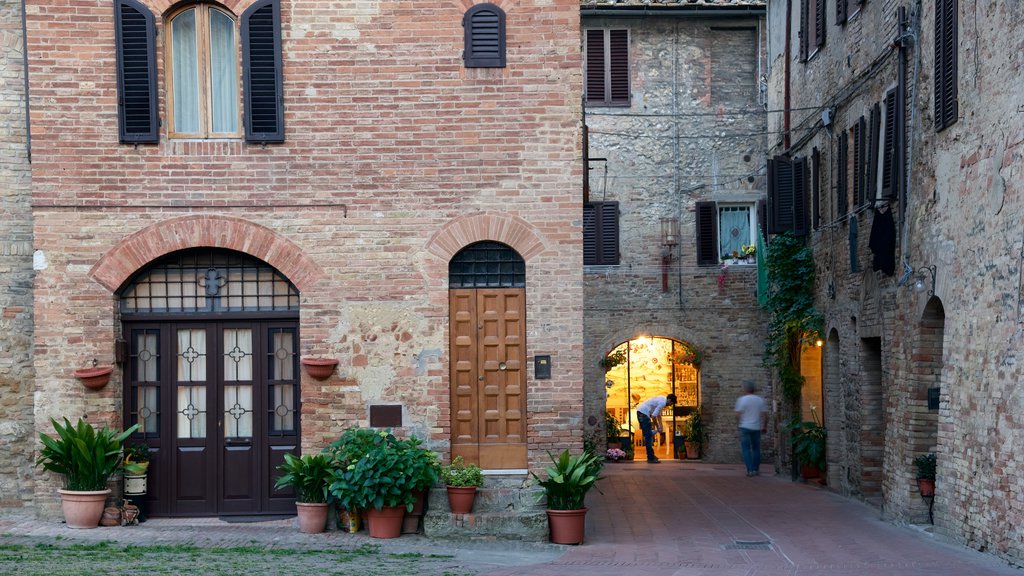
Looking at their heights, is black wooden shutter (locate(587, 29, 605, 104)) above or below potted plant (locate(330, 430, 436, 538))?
above

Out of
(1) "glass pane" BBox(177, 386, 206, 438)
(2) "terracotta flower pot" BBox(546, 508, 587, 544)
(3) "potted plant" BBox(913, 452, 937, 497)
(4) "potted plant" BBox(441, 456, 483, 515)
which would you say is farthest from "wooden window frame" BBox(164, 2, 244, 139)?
(3) "potted plant" BBox(913, 452, 937, 497)

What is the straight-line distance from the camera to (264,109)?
12.4m

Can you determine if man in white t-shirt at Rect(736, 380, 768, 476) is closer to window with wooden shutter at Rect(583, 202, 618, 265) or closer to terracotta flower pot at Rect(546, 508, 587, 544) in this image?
window with wooden shutter at Rect(583, 202, 618, 265)

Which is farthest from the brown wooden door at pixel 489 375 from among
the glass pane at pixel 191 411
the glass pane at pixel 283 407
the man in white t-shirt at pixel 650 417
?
the man in white t-shirt at pixel 650 417

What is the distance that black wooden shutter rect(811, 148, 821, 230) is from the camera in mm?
18500

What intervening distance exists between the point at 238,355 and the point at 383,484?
2269 millimetres

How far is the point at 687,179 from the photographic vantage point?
23422 millimetres

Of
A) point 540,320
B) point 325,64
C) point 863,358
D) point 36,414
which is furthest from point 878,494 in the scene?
point 36,414

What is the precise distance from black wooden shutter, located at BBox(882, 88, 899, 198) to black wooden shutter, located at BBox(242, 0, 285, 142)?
716cm

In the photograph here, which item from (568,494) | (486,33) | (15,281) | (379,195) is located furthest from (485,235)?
(15,281)

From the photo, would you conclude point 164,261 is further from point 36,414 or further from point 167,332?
point 36,414

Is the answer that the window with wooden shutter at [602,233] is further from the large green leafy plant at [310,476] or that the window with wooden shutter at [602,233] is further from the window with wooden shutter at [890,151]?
the large green leafy plant at [310,476]

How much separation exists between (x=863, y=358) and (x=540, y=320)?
5.72 metres

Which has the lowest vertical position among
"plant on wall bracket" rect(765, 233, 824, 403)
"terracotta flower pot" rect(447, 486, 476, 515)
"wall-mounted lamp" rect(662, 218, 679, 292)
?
"terracotta flower pot" rect(447, 486, 476, 515)
